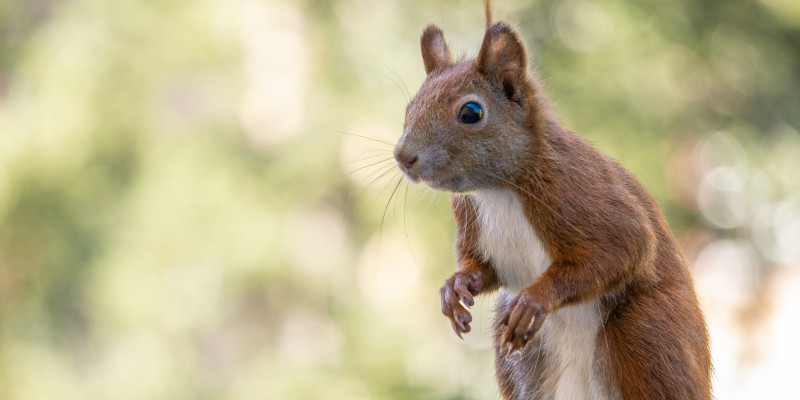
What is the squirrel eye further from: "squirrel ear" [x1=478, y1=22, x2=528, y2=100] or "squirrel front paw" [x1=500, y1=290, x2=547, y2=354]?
"squirrel front paw" [x1=500, y1=290, x2=547, y2=354]

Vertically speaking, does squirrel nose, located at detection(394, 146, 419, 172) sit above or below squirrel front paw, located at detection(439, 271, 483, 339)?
above

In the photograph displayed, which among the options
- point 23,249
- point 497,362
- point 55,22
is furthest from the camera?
point 23,249

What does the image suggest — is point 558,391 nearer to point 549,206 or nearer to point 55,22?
point 549,206

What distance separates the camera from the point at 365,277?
3.81m

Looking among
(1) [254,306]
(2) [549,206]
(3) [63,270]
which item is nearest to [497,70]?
(2) [549,206]

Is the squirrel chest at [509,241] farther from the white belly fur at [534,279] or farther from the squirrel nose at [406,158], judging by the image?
the squirrel nose at [406,158]

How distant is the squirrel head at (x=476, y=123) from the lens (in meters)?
1.08

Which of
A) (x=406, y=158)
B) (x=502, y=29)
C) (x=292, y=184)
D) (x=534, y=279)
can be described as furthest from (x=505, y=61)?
(x=292, y=184)

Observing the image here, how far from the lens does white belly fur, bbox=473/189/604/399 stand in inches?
45.6

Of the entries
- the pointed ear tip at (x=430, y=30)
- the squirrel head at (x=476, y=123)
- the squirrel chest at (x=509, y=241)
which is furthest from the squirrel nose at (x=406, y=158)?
the pointed ear tip at (x=430, y=30)

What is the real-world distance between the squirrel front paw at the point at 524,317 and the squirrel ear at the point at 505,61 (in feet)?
1.04

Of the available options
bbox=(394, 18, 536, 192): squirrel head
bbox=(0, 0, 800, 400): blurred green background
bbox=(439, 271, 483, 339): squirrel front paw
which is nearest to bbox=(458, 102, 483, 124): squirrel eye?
bbox=(394, 18, 536, 192): squirrel head

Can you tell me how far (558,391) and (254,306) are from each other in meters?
3.27

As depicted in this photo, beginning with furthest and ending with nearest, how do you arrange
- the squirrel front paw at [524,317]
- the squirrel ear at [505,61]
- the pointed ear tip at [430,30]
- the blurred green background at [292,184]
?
1. the blurred green background at [292,184]
2. the pointed ear tip at [430,30]
3. the squirrel ear at [505,61]
4. the squirrel front paw at [524,317]
